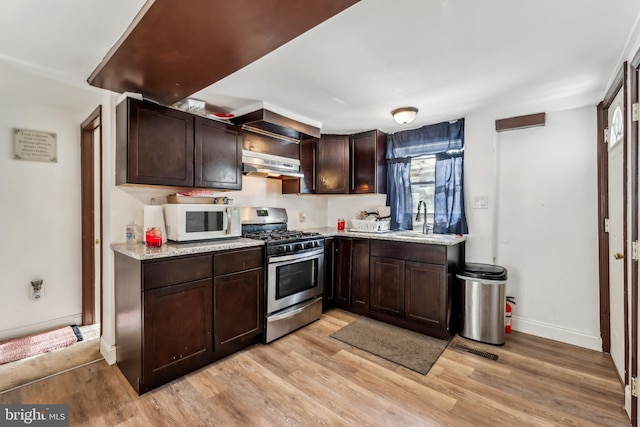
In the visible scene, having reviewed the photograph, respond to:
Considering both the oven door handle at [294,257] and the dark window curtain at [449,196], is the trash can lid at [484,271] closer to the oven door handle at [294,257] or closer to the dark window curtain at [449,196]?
the dark window curtain at [449,196]

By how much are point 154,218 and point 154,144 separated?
604 millimetres

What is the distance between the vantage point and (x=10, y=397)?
1.92 meters

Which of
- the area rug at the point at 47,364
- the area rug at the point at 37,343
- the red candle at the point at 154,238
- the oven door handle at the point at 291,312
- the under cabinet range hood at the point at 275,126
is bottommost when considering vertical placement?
the area rug at the point at 47,364

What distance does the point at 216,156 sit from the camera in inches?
105

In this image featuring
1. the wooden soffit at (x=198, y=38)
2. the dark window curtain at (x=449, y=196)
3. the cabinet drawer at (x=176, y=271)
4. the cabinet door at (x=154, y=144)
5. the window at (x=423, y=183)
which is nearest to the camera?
the wooden soffit at (x=198, y=38)

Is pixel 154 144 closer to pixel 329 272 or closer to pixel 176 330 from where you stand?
pixel 176 330

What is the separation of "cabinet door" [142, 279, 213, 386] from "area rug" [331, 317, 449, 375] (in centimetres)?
128

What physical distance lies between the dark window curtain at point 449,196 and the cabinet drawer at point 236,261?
212cm

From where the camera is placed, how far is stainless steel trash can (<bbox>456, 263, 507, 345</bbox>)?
270cm

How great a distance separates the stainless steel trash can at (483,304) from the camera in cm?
270

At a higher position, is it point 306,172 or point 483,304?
point 306,172

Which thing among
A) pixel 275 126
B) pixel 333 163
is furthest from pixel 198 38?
pixel 333 163

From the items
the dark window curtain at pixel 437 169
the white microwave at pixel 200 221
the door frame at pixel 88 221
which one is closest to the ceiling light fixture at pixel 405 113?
the dark window curtain at pixel 437 169

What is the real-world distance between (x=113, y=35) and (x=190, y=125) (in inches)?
33.3
